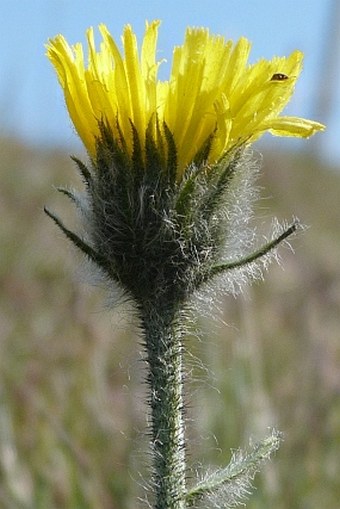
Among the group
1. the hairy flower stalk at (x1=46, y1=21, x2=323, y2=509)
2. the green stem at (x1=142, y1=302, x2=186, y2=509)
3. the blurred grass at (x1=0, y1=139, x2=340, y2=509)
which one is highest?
the hairy flower stalk at (x1=46, y1=21, x2=323, y2=509)

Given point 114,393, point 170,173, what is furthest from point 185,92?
point 114,393

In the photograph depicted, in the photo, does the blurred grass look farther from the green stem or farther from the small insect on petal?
the small insect on petal

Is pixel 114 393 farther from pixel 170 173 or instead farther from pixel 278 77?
pixel 278 77

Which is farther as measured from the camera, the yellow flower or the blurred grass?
the blurred grass

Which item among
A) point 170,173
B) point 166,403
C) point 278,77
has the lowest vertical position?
point 166,403

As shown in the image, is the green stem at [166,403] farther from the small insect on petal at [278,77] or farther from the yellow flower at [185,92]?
the small insect on petal at [278,77]

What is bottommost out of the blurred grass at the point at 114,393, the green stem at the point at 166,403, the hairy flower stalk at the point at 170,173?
the blurred grass at the point at 114,393

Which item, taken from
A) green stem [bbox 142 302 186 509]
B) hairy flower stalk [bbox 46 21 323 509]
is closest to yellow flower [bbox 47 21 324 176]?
hairy flower stalk [bbox 46 21 323 509]

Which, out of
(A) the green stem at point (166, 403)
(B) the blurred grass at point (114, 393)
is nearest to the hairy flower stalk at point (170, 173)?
(A) the green stem at point (166, 403)

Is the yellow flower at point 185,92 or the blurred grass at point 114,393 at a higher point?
the yellow flower at point 185,92
